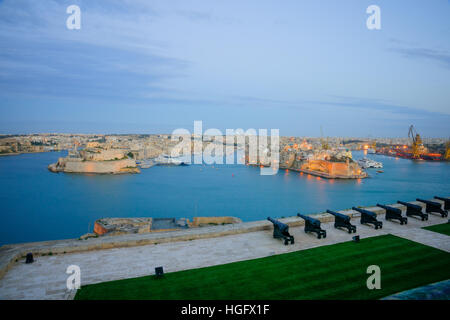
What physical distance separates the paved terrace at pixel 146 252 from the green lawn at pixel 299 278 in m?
0.27

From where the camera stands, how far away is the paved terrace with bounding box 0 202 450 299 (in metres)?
3.60

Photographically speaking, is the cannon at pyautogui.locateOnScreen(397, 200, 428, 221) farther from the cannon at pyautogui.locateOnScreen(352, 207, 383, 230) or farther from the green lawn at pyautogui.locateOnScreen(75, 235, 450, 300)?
the green lawn at pyautogui.locateOnScreen(75, 235, 450, 300)

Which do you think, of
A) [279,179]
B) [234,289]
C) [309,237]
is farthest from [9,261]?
[279,179]

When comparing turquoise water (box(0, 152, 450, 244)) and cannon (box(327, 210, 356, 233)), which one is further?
turquoise water (box(0, 152, 450, 244))

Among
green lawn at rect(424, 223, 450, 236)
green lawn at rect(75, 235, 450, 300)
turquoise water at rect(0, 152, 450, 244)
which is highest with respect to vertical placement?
green lawn at rect(75, 235, 450, 300)

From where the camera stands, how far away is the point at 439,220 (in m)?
6.67

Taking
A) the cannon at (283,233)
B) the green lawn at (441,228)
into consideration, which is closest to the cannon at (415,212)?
the green lawn at (441,228)

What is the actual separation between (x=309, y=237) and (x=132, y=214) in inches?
815

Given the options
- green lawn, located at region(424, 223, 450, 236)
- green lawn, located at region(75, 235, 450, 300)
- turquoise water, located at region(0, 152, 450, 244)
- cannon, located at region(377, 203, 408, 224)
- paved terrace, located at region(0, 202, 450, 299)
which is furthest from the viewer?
turquoise water, located at region(0, 152, 450, 244)

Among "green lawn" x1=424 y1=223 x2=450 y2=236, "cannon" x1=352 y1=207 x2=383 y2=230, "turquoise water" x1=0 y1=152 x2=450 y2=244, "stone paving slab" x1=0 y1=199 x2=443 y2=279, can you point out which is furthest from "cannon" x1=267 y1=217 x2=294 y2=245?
"turquoise water" x1=0 y1=152 x2=450 y2=244

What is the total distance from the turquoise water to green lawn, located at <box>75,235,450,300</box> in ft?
57.7

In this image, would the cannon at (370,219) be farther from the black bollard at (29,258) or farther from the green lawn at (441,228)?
the black bollard at (29,258)

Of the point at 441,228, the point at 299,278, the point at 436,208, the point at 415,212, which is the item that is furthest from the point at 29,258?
the point at 436,208
